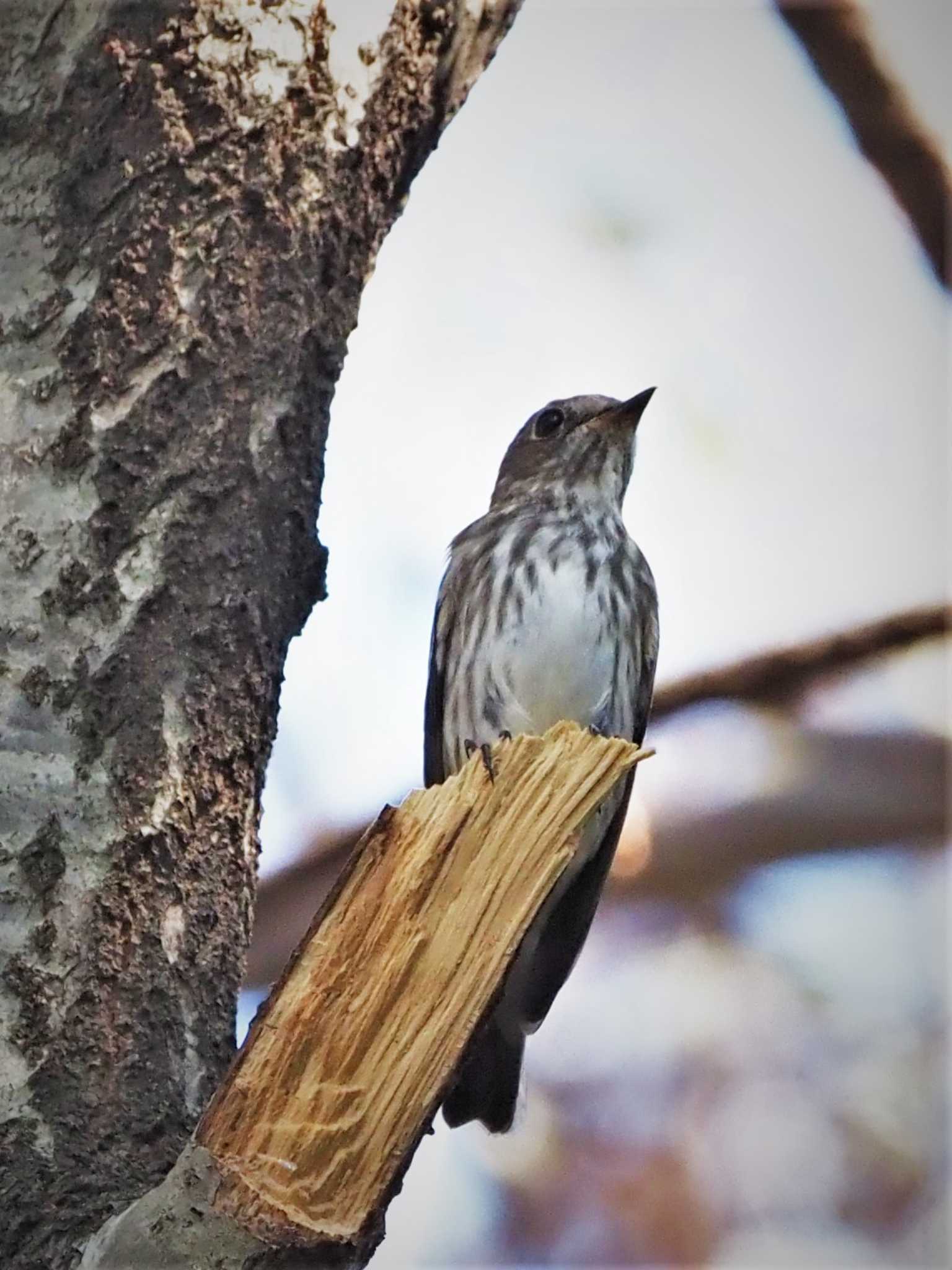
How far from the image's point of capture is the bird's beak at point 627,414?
1.92 meters

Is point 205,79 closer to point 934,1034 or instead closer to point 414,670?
point 414,670

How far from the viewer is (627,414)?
1976 mm

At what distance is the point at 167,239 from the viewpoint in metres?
1.48

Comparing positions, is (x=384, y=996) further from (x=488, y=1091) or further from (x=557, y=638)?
(x=557, y=638)

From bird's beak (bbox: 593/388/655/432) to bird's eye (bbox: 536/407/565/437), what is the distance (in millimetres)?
60

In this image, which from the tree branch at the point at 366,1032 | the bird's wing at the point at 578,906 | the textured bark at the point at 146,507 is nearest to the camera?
the tree branch at the point at 366,1032

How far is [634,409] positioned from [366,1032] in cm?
112

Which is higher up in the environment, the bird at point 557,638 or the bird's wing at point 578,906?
the bird at point 557,638

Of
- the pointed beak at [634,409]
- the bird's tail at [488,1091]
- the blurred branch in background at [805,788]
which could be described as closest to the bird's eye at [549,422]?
the pointed beak at [634,409]

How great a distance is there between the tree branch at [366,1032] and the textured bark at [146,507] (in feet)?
0.59

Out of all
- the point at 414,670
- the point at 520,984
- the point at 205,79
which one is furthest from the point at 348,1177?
the point at 205,79

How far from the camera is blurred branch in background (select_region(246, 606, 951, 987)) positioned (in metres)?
1.91

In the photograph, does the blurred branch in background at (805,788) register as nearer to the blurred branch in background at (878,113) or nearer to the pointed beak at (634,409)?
the pointed beak at (634,409)

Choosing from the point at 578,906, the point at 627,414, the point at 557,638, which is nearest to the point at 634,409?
the point at 627,414
